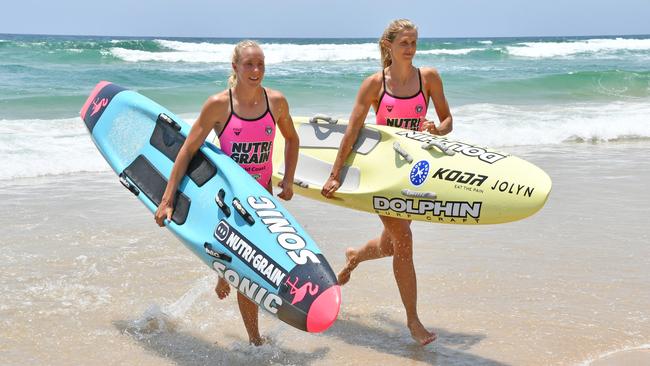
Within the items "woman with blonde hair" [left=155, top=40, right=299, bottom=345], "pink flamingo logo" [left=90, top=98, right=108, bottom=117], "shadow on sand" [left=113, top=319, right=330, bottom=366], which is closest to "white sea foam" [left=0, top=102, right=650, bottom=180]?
"pink flamingo logo" [left=90, top=98, right=108, bottom=117]

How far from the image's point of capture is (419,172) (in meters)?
4.30

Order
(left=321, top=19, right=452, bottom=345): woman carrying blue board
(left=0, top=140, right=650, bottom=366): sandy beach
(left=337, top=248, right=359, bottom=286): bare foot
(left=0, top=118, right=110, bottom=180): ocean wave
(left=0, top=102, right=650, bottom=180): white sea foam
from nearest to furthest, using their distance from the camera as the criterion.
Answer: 1. (left=0, top=140, right=650, bottom=366): sandy beach
2. (left=321, top=19, right=452, bottom=345): woman carrying blue board
3. (left=337, top=248, right=359, bottom=286): bare foot
4. (left=0, top=118, right=110, bottom=180): ocean wave
5. (left=0, top=102, right=650, bottom=180): white sea foam

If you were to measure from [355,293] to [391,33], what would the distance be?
173 cm

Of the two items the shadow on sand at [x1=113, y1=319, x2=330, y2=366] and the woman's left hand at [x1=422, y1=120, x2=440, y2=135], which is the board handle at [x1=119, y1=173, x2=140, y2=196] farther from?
the woman's left hand at [x1=422, y1=120, x2=440, y2=135]

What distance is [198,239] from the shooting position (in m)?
3.75

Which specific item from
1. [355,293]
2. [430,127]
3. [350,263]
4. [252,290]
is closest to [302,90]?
[355,293]

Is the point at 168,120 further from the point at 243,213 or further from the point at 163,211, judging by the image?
the point at 243,213

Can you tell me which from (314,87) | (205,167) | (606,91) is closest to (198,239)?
(205,167)

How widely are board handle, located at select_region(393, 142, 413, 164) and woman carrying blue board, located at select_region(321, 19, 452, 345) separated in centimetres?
14

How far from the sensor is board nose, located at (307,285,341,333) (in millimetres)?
3152

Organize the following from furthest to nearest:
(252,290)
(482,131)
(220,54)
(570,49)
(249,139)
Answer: (570,49) < (220,54) < (482,131) < (249,139) < (252,290)

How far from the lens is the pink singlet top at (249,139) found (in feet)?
12.1

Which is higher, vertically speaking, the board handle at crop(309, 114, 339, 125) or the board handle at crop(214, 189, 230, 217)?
the board handle at crop(309, 114, 339, 125)

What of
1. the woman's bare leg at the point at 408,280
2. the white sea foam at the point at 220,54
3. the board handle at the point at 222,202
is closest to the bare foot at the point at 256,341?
the board handle at the point at 222,202
